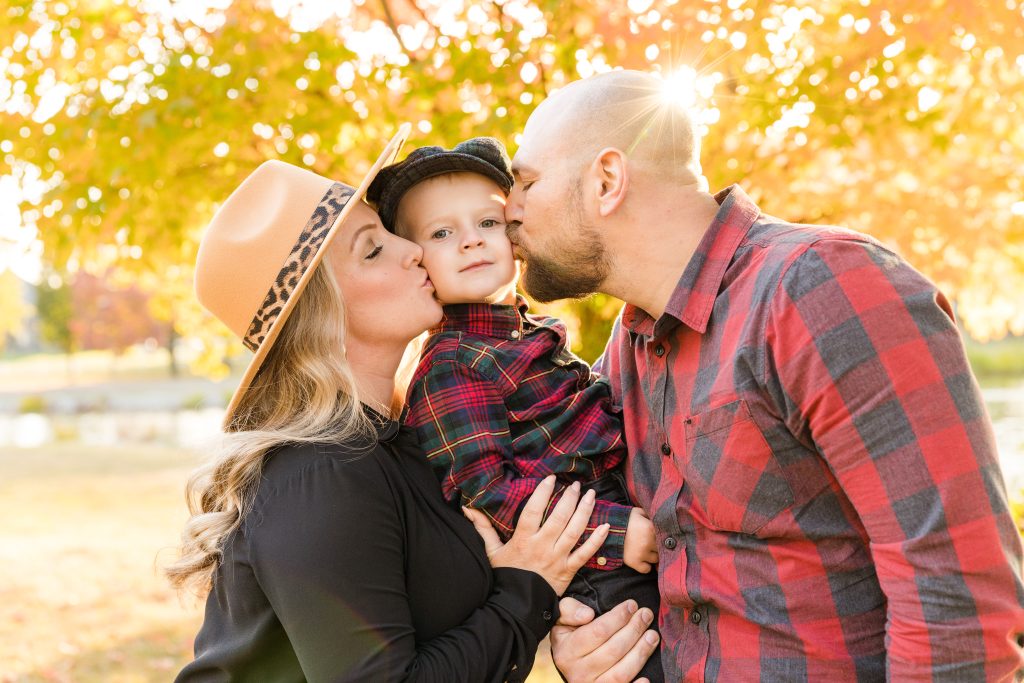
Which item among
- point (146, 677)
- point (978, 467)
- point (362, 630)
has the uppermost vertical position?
point (978, 467)

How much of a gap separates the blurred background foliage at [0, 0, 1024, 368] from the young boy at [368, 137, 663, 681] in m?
1.34

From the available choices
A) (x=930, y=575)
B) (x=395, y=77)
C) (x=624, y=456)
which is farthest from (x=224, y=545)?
(x=395, y=77)

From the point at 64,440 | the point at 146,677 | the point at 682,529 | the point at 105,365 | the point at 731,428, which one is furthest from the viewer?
the point at 105,365

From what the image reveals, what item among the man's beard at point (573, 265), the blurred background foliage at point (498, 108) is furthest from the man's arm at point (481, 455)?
the blurred background foliage at point (498, 108)

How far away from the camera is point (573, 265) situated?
2.45m

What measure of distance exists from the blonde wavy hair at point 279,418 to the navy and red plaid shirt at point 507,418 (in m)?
0.23

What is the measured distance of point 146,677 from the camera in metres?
5.84

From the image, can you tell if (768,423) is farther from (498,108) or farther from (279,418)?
(498,108)

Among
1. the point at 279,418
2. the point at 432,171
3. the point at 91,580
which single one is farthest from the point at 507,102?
the point at 91,580

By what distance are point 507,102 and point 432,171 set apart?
1689 millimetres

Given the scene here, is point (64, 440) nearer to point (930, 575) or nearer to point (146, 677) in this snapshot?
point (146, 677)

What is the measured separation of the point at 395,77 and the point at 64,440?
1952 centimetres

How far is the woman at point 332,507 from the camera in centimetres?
207

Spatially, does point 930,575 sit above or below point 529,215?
below
